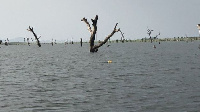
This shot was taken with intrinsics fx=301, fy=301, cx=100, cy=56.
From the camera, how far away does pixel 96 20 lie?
6094 centimetres

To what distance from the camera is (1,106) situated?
1546 centimetres

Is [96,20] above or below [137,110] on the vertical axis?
above

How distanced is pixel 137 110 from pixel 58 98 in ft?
17.0

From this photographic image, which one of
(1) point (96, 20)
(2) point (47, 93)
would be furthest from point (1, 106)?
(1) point (96, 20)

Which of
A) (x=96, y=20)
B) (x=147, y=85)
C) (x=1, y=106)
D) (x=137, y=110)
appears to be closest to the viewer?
(x=137, y=110)

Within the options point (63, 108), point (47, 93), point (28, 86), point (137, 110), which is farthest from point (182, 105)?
point (28, 86)

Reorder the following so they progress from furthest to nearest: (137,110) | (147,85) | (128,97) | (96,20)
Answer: (96,20) < (147,85) < (128,97) < (137,110)

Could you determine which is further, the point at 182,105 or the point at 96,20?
the point at 96,20

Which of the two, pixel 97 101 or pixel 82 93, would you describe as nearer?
pixel 97 101

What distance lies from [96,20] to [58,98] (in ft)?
147

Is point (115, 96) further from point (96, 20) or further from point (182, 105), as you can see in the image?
point (96, 20)

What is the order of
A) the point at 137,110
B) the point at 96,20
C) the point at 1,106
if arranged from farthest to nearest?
the point at 96,20 < the point at 1,106 < the point at 137,110

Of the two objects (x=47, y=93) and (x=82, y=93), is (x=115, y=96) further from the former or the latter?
(x=47, y=93)

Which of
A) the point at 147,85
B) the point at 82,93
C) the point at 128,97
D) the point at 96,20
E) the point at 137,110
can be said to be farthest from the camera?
the point at 96,20
